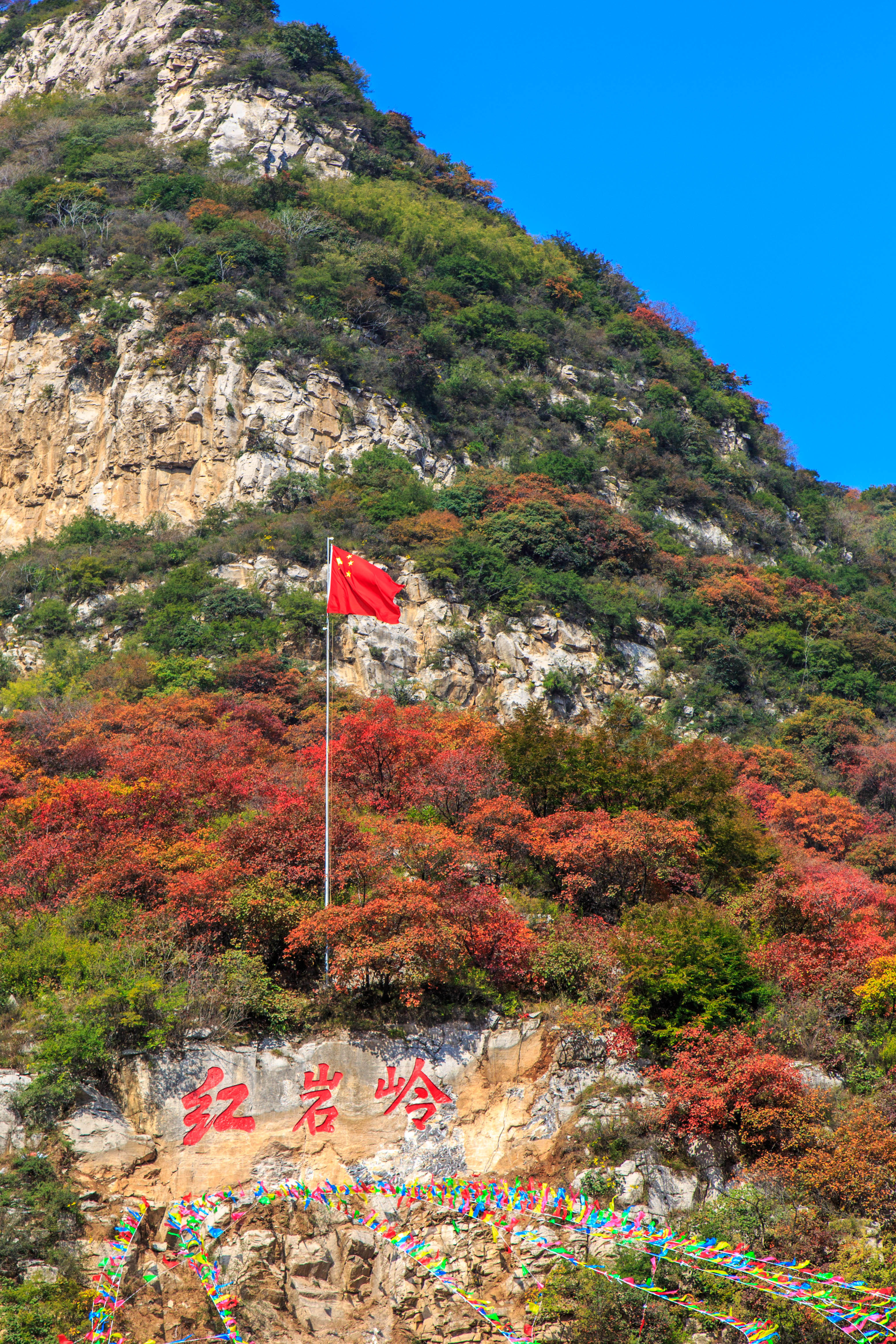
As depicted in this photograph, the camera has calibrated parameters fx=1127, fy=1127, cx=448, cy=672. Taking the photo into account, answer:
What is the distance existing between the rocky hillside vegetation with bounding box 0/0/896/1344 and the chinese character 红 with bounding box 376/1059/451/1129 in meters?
0.04

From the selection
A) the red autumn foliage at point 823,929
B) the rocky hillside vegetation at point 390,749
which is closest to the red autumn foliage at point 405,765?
the rocky hillside vegetation at point 390,749

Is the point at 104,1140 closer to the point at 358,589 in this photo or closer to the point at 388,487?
the point at 358,589

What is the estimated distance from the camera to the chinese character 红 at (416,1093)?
1513 cm

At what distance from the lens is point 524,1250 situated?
13.7 m

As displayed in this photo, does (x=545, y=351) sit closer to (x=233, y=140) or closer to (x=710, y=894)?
(x=233, y=140)

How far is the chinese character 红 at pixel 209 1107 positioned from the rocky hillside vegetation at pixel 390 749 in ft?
0.18

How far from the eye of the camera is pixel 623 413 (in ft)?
163

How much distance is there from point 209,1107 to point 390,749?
8.97 meters

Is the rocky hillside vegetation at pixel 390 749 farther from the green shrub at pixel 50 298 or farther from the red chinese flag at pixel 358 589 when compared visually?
the red chinese flag at pixel 358 589

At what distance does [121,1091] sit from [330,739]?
10.1 m

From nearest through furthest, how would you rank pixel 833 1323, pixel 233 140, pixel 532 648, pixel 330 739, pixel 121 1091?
pixel 833 1323, pixel 121 1091, pixel 330 739, pixel 532 648, pixel 233 140

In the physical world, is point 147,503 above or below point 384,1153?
above

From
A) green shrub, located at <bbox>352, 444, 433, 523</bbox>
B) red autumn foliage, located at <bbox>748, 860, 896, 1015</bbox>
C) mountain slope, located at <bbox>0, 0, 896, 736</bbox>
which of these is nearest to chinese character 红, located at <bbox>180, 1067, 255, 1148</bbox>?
red autumn foliage, located at <bbox>748, 860, 896, 1015</bbox>

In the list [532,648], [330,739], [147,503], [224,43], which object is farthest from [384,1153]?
[224,43]
